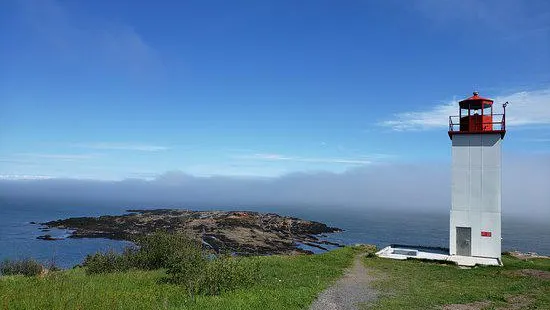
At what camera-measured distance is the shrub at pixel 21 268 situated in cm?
2159

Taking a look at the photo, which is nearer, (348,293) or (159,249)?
(348,293)

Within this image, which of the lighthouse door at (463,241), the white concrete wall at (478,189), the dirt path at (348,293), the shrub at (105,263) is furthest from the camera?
the lighthouse door at (463,241)

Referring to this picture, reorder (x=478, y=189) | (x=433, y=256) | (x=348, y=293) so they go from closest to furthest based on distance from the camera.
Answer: (x=348, y=293) → (x=433, y=256) → (x=478, y=189)

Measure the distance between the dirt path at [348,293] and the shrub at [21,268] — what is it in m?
15.8

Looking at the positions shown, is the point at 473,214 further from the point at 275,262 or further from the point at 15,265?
the point at 15,265

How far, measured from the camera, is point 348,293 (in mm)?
14750

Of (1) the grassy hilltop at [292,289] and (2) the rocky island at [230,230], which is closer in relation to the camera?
(1) the grassy hilltop at [292,289]


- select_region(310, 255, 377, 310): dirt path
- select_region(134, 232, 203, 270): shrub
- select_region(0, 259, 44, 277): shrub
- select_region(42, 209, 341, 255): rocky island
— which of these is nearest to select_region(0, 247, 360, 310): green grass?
select_region(310, 255, 377, 310): dirt path

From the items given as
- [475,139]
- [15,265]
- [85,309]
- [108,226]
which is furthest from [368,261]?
[108,226]

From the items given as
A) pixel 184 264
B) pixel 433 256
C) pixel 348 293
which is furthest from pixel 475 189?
pixel 184 264

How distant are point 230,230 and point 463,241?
4125 cm

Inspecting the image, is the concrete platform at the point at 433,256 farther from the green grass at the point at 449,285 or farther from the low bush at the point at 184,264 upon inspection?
the low bush at the point at 184,264

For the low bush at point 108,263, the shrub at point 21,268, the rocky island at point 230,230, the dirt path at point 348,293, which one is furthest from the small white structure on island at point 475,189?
the rocky island at point 230,230

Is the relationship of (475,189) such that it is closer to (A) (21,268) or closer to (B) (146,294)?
(B) (146,294)
